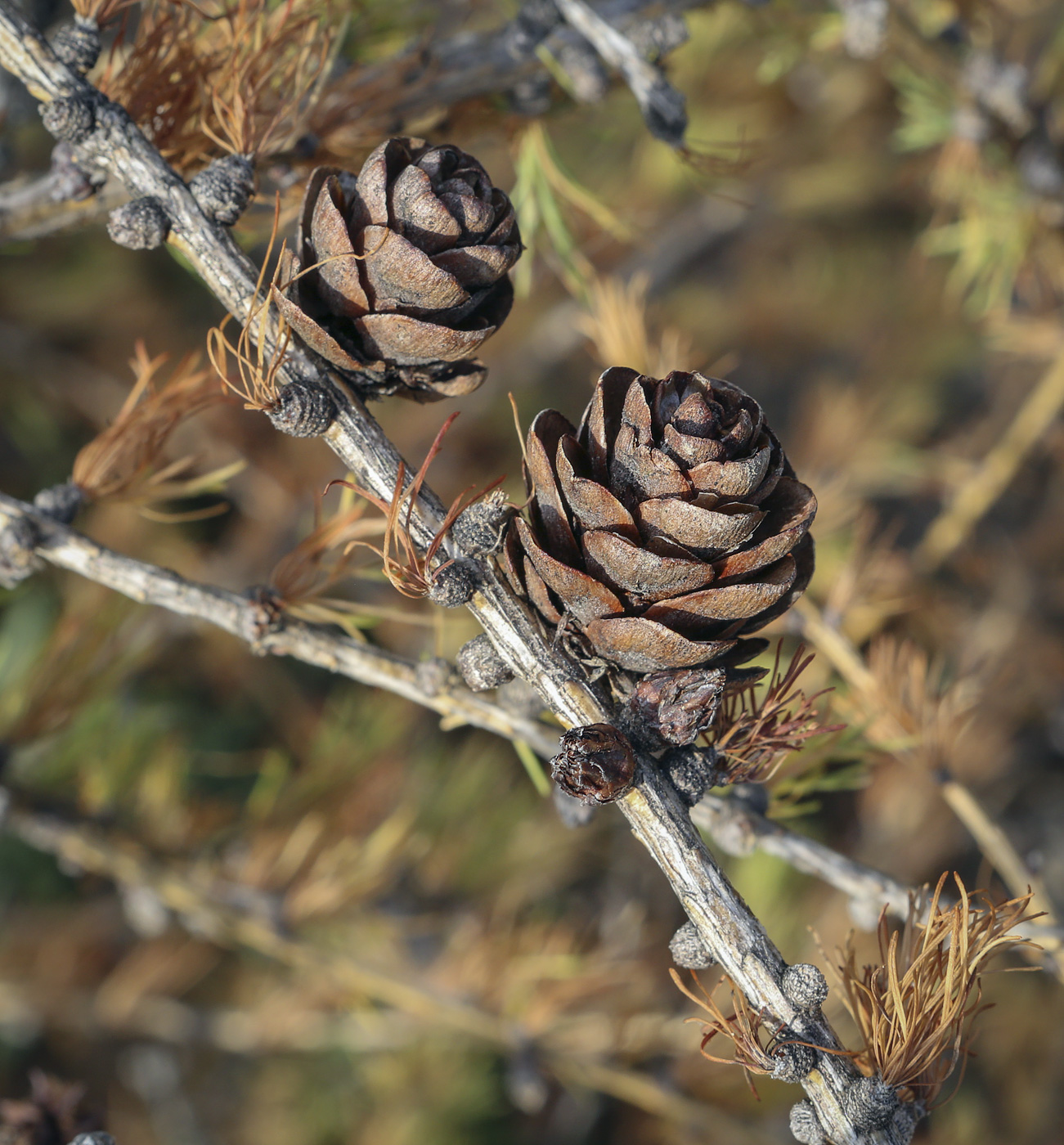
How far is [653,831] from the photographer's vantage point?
17.9 inches

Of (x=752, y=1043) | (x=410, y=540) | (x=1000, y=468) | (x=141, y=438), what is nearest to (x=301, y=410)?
(x=410, y=540)

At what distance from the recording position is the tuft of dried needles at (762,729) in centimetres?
50

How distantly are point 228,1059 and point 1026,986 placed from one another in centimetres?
119

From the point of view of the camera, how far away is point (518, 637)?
477 millimetres

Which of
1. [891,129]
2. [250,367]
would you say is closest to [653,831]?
[250,367]

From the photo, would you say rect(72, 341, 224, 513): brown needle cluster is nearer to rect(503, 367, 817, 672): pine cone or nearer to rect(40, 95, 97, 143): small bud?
rect(40, 95, 97, 143): small bud

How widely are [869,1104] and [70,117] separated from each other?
69 centimetres

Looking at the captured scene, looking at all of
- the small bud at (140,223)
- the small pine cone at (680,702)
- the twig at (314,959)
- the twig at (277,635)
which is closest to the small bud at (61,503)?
the twig at (277,635)

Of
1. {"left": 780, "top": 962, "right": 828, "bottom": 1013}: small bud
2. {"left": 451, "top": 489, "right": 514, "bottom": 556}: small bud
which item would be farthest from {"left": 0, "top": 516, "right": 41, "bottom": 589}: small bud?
{"left": 780, "top": 962, "right": 828, "bottom": 1013}: small bud

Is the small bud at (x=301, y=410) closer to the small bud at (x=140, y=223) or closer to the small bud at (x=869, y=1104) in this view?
the small bud at (x=140, y=223)

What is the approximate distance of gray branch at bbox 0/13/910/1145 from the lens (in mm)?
446

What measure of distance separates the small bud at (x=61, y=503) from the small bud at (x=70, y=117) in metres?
0.21

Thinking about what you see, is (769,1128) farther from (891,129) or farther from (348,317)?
(891,129)

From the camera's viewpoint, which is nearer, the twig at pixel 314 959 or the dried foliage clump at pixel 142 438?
the dried foliage clump at pixel 142 438
